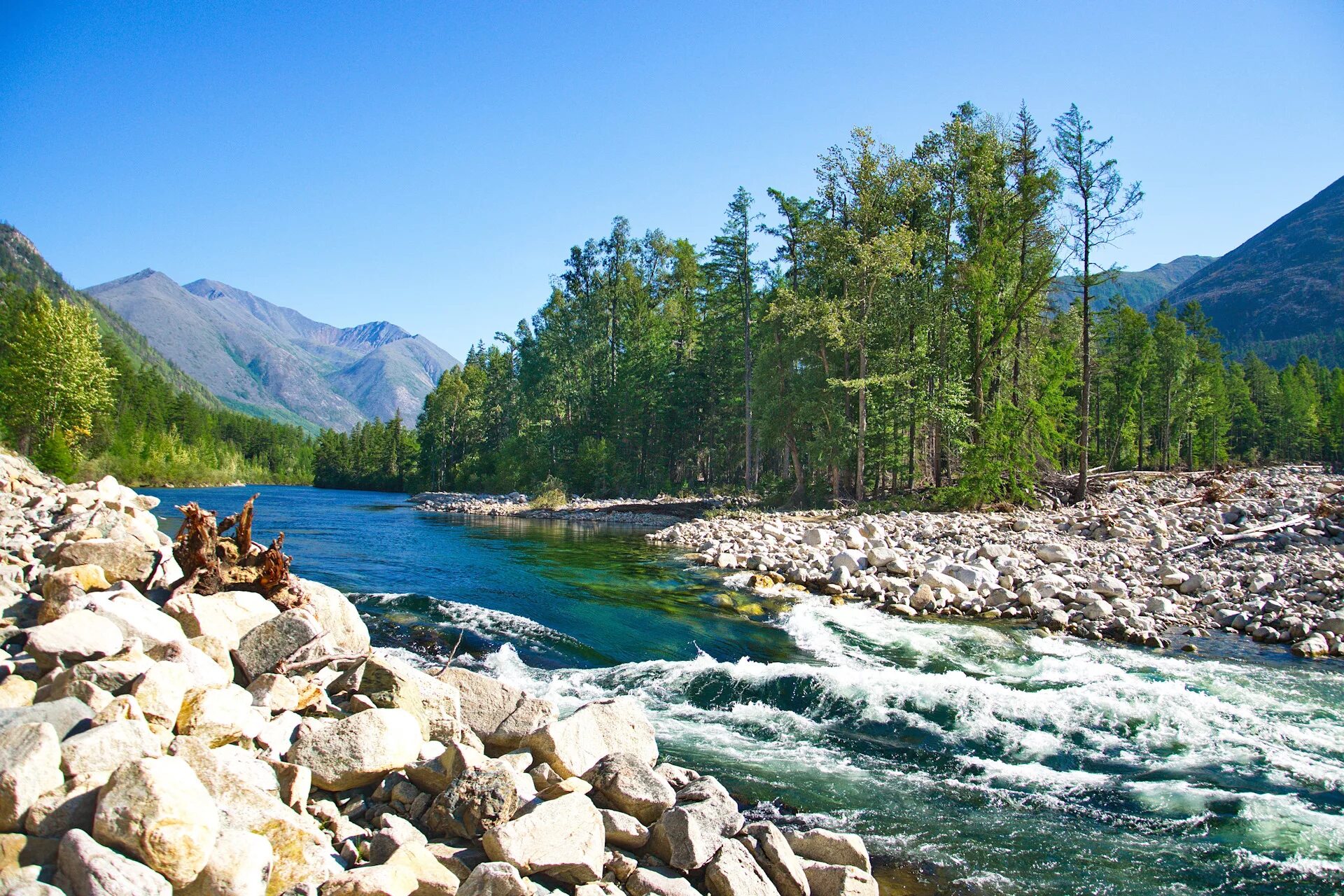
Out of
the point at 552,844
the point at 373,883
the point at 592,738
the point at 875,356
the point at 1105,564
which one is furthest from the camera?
the point at 875,356

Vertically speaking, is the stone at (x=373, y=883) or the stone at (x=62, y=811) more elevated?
the stone at (x=62, y=811)

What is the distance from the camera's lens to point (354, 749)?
433cm

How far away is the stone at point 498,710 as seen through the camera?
16.9 feet

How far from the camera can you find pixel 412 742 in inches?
183

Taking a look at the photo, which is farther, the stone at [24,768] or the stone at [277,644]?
the stone at [277,644]

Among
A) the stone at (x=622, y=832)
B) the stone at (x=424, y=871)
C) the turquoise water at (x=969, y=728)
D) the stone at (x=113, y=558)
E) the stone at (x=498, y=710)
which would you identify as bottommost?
the turquoise water at (x=969, y=728)

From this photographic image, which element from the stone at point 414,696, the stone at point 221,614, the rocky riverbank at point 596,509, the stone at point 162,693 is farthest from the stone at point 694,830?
the rocky riverbank at point 596,509

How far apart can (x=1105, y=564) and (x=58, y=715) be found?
15.1 meters

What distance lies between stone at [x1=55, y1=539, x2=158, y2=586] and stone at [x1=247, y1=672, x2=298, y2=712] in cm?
319

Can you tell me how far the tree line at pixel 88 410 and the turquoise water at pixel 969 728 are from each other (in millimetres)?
34693

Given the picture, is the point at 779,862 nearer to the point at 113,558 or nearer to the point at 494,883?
the point at 494,883

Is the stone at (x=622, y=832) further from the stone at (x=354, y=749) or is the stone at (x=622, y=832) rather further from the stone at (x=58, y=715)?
the stone at (x=58, y=715)

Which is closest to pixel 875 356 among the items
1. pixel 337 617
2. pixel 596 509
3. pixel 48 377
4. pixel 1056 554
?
pixel 1056 554

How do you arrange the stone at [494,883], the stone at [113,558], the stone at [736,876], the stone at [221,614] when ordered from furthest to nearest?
the stone at [113,558] < the stone at [221,614] < the stone at [736,876] < the stone at [494,883]
